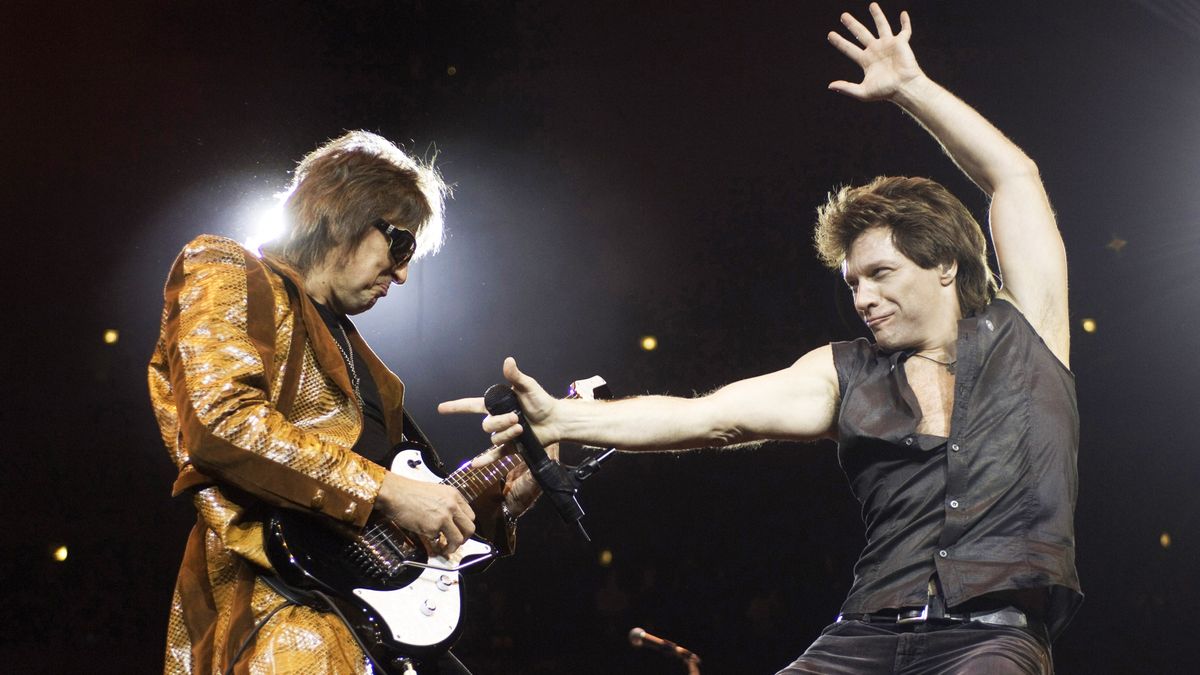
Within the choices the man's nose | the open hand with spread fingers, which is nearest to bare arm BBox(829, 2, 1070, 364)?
the open hand with spread fingers

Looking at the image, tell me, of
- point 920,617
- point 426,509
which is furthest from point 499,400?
point 920,617

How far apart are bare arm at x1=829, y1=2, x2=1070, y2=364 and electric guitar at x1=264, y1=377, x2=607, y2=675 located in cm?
161

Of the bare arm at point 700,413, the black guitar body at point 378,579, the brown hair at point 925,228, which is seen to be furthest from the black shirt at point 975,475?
the black guitar body at point 378,579

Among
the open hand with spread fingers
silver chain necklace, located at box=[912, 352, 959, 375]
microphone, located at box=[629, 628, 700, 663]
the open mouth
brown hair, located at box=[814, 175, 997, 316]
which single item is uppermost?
the open hand with spread fingers

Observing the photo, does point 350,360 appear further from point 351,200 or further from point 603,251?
point 603,251

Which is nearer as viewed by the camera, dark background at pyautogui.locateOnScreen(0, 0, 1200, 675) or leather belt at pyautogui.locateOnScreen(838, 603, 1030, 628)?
leather belt at pyautogui.locateOnScreen(838, 603, 1030, 628)

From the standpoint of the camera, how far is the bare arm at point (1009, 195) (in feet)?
8.75

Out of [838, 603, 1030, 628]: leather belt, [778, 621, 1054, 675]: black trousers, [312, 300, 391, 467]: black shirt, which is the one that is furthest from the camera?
[312, 300, 391, 467]: black shirt

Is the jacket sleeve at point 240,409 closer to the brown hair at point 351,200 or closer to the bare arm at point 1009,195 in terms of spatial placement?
the brown hair at point 351,200

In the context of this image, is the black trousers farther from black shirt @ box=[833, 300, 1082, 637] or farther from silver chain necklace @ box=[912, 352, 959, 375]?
silver chain necklace @ box=[912, 352, 959, 375]

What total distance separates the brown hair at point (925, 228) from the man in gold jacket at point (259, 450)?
4.45 feet

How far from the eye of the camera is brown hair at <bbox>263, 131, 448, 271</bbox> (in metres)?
2.91

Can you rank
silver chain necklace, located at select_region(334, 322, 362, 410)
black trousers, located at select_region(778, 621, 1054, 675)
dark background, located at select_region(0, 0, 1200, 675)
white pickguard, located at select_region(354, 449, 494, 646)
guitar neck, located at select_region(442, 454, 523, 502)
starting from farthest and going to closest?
dark background, located at select_region(0, 0, 1200, 675) → guitar neck, located at select_region(442, 454, 523, 502) → silver chain necklace, located at select_region(334, 322, 362, 410) → white pickguard, located at select_region(354, 449, 494, 646) → black trousers, located at select_region(778, 621, 1054, 675)

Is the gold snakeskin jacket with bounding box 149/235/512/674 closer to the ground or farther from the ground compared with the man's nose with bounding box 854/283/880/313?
closer to the ground
